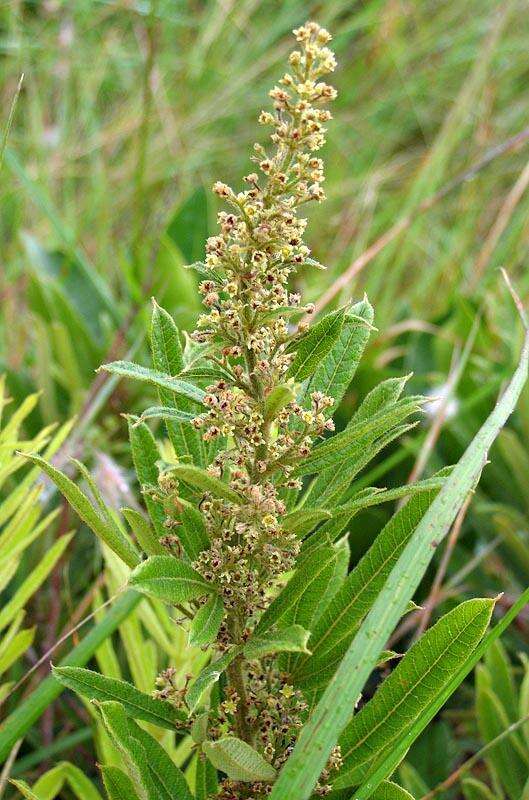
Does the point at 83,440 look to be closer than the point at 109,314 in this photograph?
Yes

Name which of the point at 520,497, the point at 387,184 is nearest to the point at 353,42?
the point at 387,184

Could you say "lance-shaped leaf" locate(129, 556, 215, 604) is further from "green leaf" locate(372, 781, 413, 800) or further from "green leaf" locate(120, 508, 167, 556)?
"green leaf" locate(372, 781, 413, 800)

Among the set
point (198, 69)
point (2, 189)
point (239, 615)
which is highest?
point (198, 69)

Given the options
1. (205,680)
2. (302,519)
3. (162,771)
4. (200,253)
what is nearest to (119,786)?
(162,771)

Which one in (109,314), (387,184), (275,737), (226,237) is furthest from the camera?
(387,184)

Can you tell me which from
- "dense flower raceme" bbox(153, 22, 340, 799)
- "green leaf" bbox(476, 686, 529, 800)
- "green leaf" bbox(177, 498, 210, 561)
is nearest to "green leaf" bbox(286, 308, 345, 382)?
"dense flower raceme" bbox(153, 22, 340, 799)

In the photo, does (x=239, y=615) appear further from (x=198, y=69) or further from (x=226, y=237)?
(x=198, y=69)
